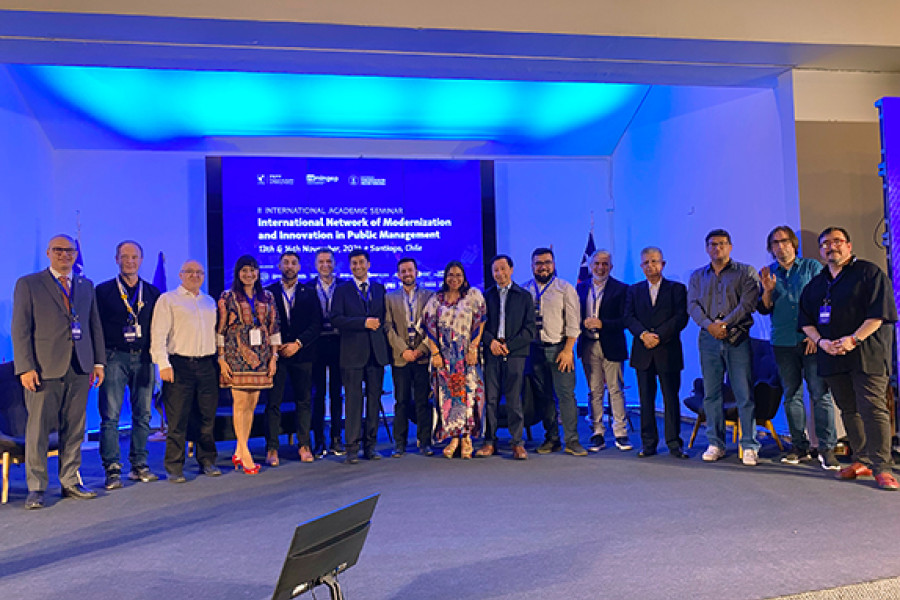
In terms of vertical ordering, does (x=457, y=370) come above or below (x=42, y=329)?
below

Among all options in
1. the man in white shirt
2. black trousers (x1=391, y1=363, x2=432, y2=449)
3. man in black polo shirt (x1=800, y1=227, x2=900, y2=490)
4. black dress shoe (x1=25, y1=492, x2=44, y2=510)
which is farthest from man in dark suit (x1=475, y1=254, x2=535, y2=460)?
black dress shoe (x1=25, y1=492, x2=44, y2=510)

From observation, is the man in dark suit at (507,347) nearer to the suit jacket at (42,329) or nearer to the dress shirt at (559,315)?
the dress shirt at (559,315)

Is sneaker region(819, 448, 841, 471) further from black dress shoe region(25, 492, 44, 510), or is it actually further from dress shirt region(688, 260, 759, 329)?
black dress shoe region(25, 492, 44, 510)

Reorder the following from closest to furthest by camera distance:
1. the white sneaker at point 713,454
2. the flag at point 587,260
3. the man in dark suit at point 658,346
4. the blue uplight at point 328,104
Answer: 1. the white sneaker at point 713,454
2. the man in dark suit at point 658,346
3. the blue uplight at point 328,104
4. the flag at point 587,260

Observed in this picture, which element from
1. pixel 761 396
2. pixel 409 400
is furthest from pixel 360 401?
pixel 761 396

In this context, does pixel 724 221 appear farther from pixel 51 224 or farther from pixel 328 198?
pixel 51 224

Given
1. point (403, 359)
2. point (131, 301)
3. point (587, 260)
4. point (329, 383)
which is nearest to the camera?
point (131, 301)

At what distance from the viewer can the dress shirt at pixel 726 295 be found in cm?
473

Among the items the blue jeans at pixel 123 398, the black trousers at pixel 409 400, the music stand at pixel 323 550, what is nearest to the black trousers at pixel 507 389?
the black trousers at pixel 409 400

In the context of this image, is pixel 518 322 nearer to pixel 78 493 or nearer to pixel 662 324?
pixel 662 324

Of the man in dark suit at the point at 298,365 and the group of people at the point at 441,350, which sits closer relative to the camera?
the group of people at the point at 441,350

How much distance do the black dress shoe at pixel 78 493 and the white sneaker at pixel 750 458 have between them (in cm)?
410

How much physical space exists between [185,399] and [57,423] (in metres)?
0.75

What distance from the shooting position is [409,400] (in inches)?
216
